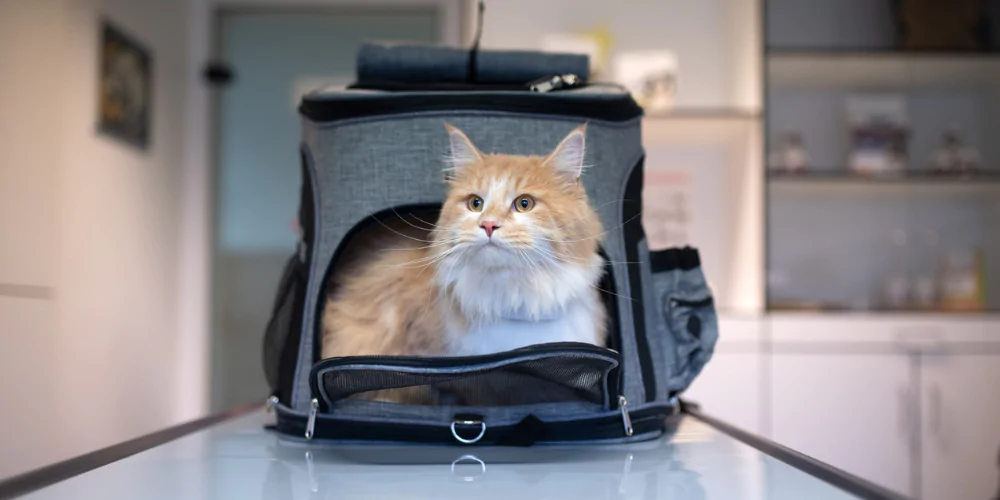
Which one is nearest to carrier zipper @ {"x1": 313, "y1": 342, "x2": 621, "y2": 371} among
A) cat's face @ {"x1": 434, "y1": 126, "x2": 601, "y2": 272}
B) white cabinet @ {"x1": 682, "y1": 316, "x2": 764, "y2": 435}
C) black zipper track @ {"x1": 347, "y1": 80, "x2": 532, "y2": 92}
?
cat's face @ {"x1": 434, "y1": 126, "x2": 601, "y2": 272}

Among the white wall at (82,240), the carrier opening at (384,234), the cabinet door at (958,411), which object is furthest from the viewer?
the cabinet door at (958,411)

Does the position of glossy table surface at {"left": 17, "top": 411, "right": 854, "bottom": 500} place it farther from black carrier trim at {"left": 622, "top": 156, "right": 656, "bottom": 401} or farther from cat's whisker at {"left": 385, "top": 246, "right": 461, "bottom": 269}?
cat's whisker at {"left": 385, "top": 246, "right": 461, "bottom": 269}

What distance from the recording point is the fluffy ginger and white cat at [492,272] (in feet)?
2.80

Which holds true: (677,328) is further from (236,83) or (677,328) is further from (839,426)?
(236,83)

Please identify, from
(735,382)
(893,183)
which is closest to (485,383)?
(735,382)

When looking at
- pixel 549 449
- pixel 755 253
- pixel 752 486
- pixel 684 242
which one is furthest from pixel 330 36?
pixel 752 486

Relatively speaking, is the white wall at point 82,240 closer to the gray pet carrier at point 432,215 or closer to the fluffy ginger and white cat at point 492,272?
the gray pet carrier at point 432,215

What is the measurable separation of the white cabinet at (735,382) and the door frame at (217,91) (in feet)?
4.96

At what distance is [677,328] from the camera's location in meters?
1.02

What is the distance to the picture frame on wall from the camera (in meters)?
2.24

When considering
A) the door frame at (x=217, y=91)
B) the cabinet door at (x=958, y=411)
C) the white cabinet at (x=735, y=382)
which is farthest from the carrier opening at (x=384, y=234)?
the door frame at (x=217, y=91)

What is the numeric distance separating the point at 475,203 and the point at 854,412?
1753mm

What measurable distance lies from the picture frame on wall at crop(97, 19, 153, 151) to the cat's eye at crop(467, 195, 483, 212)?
1.73 metres

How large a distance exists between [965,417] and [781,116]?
3.31ft
